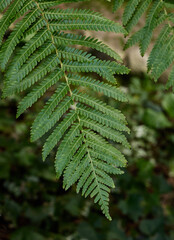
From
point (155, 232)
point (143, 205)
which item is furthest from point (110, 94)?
point (143, 205)

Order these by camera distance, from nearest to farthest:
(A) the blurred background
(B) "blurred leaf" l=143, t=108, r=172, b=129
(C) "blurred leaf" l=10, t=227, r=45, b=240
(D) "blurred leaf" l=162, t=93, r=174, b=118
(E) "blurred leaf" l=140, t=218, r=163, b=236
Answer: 1. (C) "blurred leaf" l=10, t=227, r=45, b=240
2. (A) the blurred background
3. (E) "blurred leaf" l=140, t=218, r=163, b=236
4. (B) "blurred leaf" l=143, t=108, r=172, b=129
5. (D) "blurred leaf" l=162, t=93, r=174, b=118

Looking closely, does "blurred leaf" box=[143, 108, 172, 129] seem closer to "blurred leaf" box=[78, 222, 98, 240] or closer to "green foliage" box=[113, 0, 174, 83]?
"blurred leaf" box=[78, 222, 98, 240]

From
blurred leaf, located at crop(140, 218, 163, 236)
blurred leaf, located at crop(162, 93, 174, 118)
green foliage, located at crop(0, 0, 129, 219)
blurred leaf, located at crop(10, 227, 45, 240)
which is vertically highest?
blurred leaf, located at crop(162, 93, 174, 118)

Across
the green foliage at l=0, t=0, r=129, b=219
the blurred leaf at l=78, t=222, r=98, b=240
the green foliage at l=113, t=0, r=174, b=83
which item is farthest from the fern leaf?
the blurred leaf at l=78, t=222, r=98, b=240

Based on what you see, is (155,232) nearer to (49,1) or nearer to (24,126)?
(24,126)

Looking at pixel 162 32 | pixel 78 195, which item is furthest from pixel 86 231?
pixel 162 32

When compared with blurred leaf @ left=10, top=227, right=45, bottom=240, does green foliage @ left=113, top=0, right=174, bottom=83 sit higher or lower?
higher

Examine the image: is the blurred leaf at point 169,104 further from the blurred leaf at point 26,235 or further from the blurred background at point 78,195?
the blurred leaf at point 26,235

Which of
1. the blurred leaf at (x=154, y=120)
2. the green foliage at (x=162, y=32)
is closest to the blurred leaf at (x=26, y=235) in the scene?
the green foliage at (x=162, y=32)

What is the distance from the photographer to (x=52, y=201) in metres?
3.45

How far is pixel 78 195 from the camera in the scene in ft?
11.7

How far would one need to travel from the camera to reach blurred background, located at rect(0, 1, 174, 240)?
10.5ft

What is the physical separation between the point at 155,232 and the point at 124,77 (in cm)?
302

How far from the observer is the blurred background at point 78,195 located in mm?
3189
